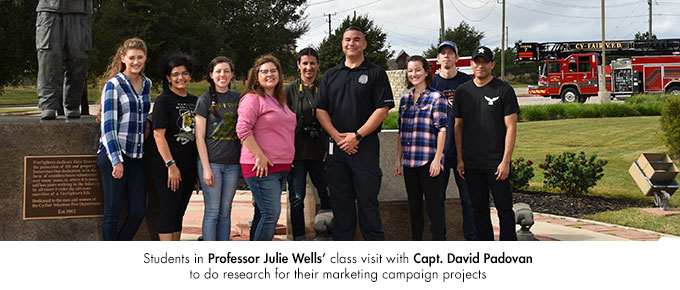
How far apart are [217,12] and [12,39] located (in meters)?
15.0

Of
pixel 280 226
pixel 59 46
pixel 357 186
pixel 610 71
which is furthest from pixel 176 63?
pixel 610 71

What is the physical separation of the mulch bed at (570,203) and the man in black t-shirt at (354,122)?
444 centimetres

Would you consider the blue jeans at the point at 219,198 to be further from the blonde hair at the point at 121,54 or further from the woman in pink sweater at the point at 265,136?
the blonde hair at the point at 121,54

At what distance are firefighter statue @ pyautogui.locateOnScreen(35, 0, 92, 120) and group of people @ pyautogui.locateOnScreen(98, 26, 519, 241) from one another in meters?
1.35

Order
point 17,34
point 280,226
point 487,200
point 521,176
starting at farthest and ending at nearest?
point 17,34 → point 521,176 → point 280,226 → point 487,200

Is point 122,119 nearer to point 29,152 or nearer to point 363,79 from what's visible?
point 29,152

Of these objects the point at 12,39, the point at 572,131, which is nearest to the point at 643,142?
the point at 572,131

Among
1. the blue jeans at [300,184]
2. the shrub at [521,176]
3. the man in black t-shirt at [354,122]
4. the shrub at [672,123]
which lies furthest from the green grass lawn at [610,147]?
the man in black t-shirt at [354,122]

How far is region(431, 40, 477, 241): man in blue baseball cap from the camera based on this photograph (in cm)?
505

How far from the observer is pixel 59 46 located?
18.4ft

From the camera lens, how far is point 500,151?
4.56m

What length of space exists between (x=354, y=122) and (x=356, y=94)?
0.67 ft

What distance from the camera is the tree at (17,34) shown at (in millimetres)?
18016
